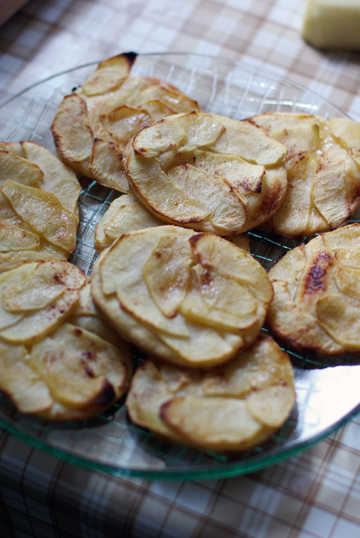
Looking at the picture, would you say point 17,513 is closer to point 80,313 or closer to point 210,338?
point 80,313

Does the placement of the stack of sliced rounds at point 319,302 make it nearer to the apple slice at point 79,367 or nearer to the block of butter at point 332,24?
the apple slice at point 79,367

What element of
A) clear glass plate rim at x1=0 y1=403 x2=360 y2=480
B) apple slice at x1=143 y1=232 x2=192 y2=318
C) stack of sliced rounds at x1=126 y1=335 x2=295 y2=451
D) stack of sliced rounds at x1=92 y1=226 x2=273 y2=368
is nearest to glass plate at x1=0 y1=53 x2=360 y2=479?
clear glass plate rim at x1=0 y1=403 x2=360 y2=480

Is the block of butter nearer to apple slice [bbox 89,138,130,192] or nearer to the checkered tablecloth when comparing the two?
apple slice [bbox 89,138,130,192]

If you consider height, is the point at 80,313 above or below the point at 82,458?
above

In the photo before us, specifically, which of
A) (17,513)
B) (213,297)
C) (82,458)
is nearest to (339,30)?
(213,297)

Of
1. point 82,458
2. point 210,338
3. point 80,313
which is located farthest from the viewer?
point 80,313
